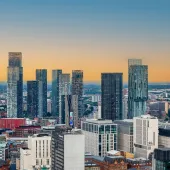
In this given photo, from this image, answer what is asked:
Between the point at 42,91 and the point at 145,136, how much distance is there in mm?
20026

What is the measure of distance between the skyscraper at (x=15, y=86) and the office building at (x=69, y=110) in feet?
12.5

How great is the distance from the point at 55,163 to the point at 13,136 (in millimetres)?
13599

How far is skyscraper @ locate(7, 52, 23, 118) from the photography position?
42469 millimetres

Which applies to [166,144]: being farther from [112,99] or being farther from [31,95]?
[31,95]

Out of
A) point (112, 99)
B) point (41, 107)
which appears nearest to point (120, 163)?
point (112, 99)

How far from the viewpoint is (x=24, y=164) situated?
20.5 m

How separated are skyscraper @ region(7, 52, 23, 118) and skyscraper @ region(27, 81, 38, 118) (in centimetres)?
56

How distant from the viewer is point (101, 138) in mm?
26469

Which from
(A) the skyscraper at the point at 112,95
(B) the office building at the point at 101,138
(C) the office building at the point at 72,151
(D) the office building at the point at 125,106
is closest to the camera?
(C) the office building at the point at 72,151

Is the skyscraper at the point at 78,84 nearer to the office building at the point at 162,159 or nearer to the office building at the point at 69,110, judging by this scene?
the office building at the point at 69,110

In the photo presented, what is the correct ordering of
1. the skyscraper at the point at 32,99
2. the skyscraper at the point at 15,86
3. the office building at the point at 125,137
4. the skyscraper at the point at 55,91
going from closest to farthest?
the office building at the point at 125,137 < the skyscraper at the point at 55,91 < the skyscraper at the point at 32,99 < the skyscraper at the point at 15,86

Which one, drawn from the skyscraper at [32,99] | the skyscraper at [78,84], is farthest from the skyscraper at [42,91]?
the skyscraper at [78,84]

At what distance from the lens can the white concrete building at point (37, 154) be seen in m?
20.3

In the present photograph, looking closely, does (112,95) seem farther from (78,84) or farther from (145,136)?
(145,136)
